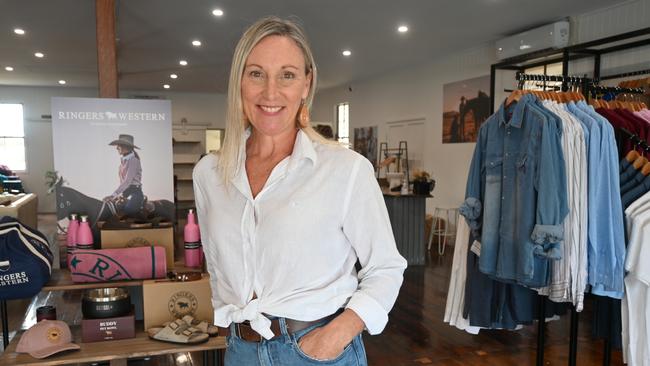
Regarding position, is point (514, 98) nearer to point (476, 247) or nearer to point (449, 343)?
point (476, 247)

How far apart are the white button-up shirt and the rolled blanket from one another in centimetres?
122

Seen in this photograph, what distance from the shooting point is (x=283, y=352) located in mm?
1044

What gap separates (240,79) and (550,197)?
172 centimetres

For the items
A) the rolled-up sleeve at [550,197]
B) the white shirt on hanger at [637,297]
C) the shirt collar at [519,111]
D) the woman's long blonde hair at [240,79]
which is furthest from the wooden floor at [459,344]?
the woman's long blonde hair at [240,79]

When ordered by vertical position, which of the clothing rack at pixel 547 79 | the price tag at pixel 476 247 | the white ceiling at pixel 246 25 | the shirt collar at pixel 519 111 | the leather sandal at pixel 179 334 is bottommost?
the leather sandal at pixel 179 334

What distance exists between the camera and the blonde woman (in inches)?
40.7

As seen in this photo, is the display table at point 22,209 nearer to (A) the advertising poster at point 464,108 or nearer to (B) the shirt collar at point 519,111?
(B) the shirt collar at point 519,111

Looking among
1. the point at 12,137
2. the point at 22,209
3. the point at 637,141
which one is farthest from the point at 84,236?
the point at 12,137

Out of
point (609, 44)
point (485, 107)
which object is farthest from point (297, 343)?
point (485, 107)

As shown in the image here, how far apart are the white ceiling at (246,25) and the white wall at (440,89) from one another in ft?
0.74

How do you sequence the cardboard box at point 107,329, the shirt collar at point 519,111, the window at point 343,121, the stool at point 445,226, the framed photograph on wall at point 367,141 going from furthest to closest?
1. the window at point 343,121
2. the framed photograph on wall at point 367,141
3. the stool at point 445,226
4. the shirt collar at point 519,111
5. the cardboard box at point 107,329

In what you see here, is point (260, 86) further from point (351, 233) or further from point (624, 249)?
point (624, 249)

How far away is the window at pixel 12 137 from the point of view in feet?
38.7

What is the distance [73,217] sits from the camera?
2.35 meters
